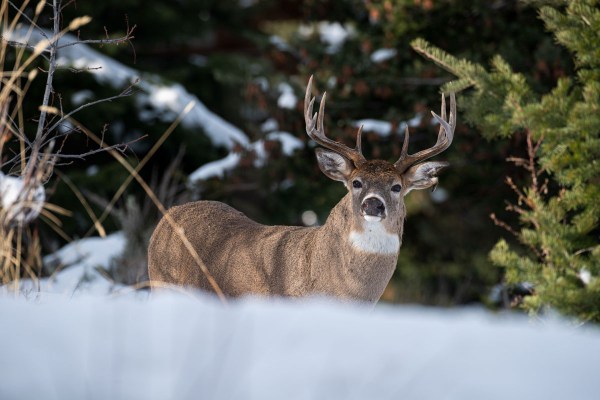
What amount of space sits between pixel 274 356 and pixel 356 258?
2817 millimetres

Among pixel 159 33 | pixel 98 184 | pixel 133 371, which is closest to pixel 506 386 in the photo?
pixel 133 371

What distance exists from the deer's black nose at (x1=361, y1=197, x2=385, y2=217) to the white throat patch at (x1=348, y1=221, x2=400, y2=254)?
119mm

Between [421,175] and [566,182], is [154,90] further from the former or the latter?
[566,182]

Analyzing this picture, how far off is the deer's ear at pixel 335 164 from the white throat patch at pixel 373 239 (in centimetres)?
57

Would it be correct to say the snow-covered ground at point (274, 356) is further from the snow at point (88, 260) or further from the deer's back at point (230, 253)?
the snow at point (88, 260)

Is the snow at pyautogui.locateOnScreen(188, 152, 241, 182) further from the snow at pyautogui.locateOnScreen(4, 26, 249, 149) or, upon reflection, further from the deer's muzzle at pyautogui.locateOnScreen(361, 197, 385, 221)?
the deer's muzzle at pyautogui.locateOnScreen(361, 197, 385, 221)

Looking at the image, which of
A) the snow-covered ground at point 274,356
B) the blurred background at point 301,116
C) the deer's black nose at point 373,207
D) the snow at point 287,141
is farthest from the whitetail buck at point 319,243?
the snow at point 287,141

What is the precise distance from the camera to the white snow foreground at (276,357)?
261 cm

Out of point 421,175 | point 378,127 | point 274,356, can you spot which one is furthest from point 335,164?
point 378,127

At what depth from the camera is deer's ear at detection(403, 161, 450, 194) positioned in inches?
240

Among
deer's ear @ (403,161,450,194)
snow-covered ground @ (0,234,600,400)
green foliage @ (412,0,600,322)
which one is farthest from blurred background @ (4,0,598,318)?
snow-covered ground @ (0,234,600,400)

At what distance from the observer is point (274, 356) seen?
108 inches

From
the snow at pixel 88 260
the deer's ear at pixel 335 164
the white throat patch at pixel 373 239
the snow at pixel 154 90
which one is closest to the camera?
the white throat patch at pixel 373 239

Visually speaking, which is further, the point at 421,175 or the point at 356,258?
the point at 421,175
